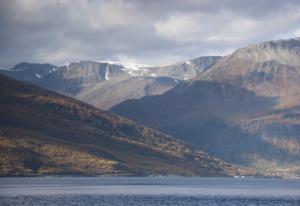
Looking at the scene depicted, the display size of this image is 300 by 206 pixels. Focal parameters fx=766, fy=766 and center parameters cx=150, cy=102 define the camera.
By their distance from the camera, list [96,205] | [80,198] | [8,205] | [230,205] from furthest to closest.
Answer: [80,198] → [230,205] → [96,205] → [8,205]

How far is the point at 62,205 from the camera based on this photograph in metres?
164

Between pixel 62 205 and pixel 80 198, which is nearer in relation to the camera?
pixel 62 205

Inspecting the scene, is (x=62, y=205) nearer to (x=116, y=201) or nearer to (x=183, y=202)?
(x=116, y=201)

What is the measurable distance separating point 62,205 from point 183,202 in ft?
132

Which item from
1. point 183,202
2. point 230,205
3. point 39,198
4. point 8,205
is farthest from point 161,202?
point 8,205

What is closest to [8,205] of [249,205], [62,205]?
[62,205]

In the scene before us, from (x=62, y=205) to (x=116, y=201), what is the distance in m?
27.2

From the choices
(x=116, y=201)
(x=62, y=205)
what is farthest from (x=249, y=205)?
(x=62, y=205)

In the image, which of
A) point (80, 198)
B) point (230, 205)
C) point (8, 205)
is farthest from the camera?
point (80, 198)

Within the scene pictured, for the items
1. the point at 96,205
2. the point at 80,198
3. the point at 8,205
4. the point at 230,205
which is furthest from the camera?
the point at 80,198

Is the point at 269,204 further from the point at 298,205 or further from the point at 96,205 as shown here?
the point at 96,205

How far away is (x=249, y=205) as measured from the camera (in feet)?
607

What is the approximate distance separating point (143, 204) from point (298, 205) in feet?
124

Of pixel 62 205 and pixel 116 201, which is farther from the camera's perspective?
pixel 116 201
